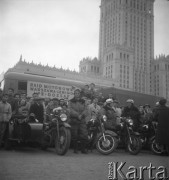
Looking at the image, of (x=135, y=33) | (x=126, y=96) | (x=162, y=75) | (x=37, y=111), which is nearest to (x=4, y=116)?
(x=37, y=111)

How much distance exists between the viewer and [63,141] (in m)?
5.65

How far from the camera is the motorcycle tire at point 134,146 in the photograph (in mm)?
6242

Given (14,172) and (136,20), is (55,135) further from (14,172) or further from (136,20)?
(136,20)

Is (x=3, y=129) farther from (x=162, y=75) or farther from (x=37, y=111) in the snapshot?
(x=162, y=75)

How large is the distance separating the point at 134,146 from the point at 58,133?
2057 millimetres

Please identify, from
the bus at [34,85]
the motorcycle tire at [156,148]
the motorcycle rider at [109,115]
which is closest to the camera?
the motorcycle tire at [156,148]

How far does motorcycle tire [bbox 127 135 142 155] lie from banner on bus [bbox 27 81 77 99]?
5165 millimetres

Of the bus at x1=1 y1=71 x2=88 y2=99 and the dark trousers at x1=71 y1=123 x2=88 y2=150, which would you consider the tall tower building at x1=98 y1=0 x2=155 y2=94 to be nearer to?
the bus at x1=1 y1=71 x2=88 y2=99

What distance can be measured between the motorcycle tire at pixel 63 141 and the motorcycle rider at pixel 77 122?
54 centimetres

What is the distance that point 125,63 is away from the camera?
314 ft

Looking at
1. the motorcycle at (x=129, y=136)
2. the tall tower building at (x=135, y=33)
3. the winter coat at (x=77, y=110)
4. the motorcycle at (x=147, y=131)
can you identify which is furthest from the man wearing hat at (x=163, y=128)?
the tall tower building at (x=135, y=33)

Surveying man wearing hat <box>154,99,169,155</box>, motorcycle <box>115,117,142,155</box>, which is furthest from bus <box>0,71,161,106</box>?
man wearing hat <box>154,99,169,155</box>

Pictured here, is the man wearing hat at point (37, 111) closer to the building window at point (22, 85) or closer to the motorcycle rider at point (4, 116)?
the motorcycle rider at point (4, 116)

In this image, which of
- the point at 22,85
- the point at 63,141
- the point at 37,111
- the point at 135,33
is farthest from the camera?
the point at 135,33
